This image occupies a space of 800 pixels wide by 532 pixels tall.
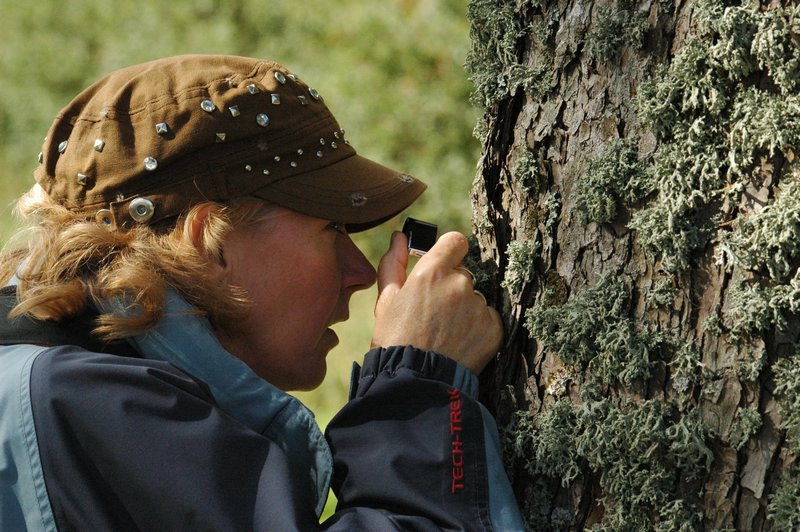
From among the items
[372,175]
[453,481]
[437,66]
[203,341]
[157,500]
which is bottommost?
[157,500]

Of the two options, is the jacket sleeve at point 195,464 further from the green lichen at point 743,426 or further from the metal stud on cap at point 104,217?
the green lichen at point 743,426

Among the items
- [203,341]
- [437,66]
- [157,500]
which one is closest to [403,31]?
[437,66]

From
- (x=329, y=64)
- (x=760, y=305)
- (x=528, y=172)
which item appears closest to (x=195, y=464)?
(x=528, y=172)

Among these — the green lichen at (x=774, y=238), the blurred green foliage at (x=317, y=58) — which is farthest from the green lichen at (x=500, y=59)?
the blurred green foliage at (x=317, y=58)

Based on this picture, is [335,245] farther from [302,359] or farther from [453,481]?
[453,481]

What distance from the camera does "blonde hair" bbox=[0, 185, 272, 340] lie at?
169 centimetres

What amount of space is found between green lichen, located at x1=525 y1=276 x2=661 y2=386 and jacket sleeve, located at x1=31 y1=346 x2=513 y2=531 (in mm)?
260

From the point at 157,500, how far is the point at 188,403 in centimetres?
17

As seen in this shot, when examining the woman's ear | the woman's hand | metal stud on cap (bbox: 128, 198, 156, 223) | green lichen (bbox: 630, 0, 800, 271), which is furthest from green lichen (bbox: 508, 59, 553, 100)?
metal stud on cap (bbox: 128, 198, 156, 223)

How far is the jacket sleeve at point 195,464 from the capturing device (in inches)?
58.7

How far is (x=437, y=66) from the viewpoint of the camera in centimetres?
483

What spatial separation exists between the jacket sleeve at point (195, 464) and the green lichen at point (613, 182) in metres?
0.48

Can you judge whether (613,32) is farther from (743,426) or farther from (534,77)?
(743,426)

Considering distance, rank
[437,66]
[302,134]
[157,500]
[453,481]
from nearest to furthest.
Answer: [157,500] < [453,481] < [302,134] < [437,66]
